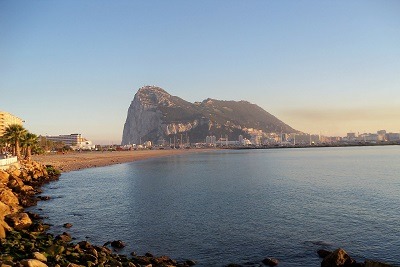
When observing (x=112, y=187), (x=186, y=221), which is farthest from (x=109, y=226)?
(x=112, y=187)

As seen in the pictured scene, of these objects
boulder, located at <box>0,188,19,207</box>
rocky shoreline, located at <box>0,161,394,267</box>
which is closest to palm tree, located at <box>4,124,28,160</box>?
boulder, located at <box>0,188,19,207</box>

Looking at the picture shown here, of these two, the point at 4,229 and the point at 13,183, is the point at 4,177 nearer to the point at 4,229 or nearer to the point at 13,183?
the point at 13,183

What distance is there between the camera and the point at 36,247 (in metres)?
20.9

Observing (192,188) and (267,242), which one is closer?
(267,242)

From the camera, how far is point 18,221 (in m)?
26.2

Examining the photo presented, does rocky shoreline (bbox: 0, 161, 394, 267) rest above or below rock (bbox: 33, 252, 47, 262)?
below

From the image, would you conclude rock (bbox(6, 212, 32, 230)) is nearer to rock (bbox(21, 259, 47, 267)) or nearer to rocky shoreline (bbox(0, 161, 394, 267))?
rocky shoreline (bbox(0, 161, 394, 267))

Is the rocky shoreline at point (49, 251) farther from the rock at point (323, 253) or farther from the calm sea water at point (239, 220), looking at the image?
the rock at point (323, 253)

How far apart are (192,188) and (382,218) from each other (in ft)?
99.5

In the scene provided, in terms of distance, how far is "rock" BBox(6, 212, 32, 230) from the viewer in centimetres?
2573

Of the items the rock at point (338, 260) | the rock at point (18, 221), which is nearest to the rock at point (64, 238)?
the rock at point (18, 221)

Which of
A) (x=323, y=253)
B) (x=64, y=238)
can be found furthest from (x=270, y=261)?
(x=64, y=238)

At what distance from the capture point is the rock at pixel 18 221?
2573 centimetres

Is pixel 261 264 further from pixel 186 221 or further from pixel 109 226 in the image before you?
pixel 109 226
